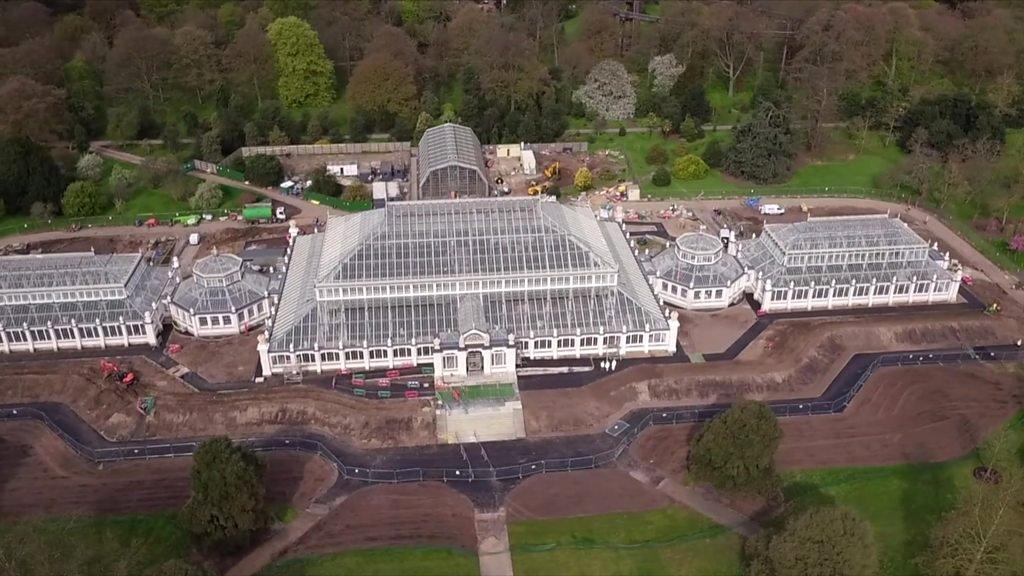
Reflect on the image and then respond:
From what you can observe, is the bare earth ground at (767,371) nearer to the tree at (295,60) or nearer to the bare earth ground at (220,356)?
the bare earth ground at (220,356)

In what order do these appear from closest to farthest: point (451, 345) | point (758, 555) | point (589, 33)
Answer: point (758, 555) < point (451, 345) < point (589, 33)

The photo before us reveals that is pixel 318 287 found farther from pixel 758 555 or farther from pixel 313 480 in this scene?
pixel 758 555

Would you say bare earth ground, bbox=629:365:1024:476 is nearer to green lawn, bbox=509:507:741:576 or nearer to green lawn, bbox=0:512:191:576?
green lawn, bbox=509:507:741:576

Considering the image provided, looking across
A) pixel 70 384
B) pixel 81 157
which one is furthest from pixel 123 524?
pixel 81 157

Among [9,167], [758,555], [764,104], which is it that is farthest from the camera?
[764,104]

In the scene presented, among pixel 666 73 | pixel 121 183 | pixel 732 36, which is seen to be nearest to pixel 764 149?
pixel 666 73

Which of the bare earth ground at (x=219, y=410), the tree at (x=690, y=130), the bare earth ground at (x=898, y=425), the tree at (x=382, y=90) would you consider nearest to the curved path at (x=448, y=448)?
the bare earth ground at (x=219, y=410)

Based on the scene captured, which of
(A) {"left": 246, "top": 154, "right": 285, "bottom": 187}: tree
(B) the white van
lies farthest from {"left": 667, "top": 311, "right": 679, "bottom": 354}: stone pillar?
(A) {"left": 246, "top": 154, "right": 285, "bottom": 187}: tree
